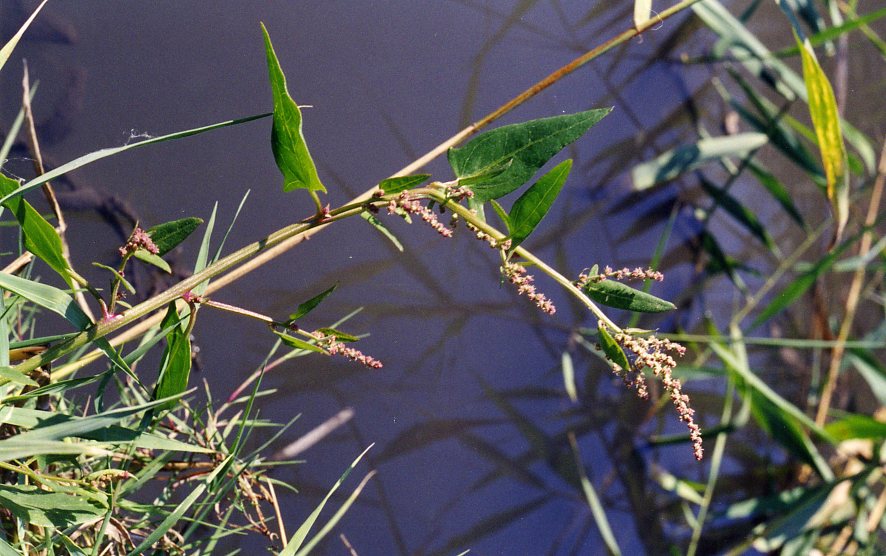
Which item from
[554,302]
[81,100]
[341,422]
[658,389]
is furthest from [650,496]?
[81,100]

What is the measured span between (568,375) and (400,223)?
8.6 inches

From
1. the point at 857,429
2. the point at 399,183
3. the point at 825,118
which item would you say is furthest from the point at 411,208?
the point at 857,429

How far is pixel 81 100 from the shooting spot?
0.48 m

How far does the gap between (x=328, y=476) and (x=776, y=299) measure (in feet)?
1.57

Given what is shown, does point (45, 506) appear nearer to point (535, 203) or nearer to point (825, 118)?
point (535, 203)

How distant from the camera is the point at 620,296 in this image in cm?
24

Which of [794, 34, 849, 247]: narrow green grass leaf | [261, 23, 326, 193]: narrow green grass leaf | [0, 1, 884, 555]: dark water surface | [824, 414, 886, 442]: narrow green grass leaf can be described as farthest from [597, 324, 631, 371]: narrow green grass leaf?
[824, 414, 886, 442]: narrow green grass leaf

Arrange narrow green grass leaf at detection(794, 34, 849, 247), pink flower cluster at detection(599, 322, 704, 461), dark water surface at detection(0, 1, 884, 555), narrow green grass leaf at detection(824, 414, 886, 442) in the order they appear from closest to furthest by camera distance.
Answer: pink flower cluster at detection(599, 322, 704, 461) < narrow green grass leaf at detection(794, 34, 849, 247) < dark water surface at detection(0, 1, 884, 555) < narrow green grass leaf at detection(824, 414, 886, 442)

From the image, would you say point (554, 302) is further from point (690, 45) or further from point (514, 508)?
point (690, 45)

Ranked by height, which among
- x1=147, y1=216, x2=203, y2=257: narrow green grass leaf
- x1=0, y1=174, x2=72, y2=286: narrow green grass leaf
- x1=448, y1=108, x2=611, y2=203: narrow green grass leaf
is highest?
x1=0, y1=174, x2=72, y2=286: narrow green grass leaf

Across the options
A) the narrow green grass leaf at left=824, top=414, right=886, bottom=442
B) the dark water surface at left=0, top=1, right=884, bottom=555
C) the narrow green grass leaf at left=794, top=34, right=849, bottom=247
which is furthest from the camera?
the narrow green grass leaf at left=824, top=414, right=886, bottom=442

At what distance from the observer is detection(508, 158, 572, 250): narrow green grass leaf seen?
23 cm

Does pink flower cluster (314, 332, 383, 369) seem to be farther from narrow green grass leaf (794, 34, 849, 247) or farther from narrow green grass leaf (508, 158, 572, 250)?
narrow green grass leaf (794, 34, 849, 247)

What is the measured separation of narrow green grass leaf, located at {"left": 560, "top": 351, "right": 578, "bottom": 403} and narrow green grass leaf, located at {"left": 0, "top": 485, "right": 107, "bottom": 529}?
0.44 meters
